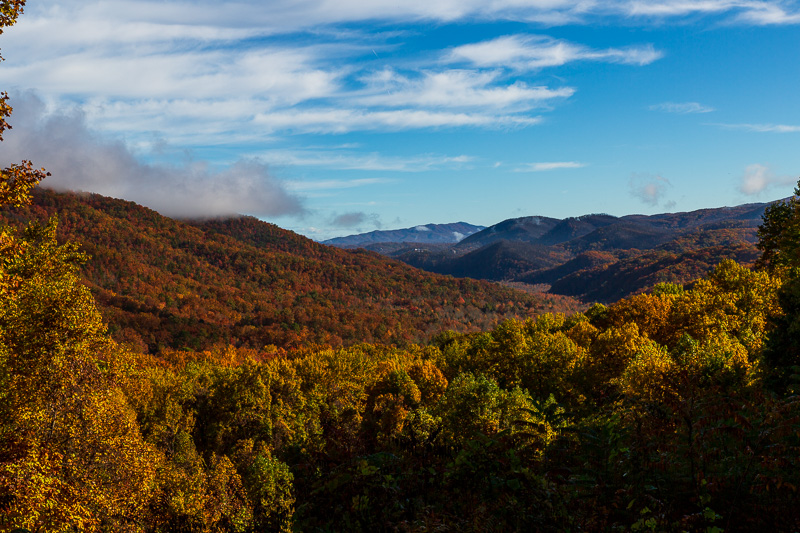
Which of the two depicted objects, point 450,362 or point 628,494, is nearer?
point 628,494

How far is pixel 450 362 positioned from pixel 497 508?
2419 inches

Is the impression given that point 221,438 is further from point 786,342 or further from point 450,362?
point 786,342

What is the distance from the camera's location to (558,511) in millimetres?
7031

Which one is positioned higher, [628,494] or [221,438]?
[628,494]

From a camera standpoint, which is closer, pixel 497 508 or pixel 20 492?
pixel 497 508

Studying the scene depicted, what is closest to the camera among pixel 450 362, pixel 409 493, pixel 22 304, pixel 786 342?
pixel 409 493

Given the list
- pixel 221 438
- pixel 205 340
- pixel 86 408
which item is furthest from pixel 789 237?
pixel 205 340

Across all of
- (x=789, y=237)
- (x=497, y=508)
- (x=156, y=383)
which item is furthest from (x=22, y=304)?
(x=156, y=383)

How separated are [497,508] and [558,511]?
880mm

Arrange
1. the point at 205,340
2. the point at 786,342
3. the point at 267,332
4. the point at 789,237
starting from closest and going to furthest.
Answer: the point at 786,342, the point at 789,237, the point at 205,340, the point at 267,332

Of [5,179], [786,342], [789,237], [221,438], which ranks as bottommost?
[221,438]

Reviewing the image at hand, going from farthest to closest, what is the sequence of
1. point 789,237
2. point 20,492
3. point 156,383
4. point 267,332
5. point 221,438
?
point 267,332 < point 156,383 < point 221,438 < point 789,237 < point 20,492

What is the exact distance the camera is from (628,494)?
704 centimetres

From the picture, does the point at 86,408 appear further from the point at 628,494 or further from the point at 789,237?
the point at 789,237
